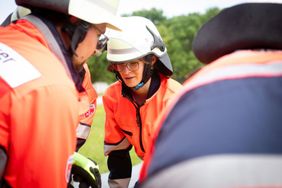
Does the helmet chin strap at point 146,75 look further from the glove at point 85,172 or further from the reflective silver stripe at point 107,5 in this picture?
the reflective silver stripe at point 107,5

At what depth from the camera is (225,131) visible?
2.67 ft

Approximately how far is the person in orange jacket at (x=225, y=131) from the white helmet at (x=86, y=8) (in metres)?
0.94

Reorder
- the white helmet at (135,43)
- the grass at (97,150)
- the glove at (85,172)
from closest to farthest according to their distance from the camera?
1. the glove at (85,172)
2. the white helmet at (135,43)
3. the grass at (97,150)

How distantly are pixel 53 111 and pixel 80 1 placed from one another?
60cm

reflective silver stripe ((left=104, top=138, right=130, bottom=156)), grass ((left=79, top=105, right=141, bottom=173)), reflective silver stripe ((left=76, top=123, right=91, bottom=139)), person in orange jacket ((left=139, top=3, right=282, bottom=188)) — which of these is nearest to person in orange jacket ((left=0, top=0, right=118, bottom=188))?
person in orange jacket ((left=139, top=3, right=282, bottom=188))

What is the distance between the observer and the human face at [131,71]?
10.0 ft

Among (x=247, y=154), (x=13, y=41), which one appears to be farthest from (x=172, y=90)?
(x=247, y=154)

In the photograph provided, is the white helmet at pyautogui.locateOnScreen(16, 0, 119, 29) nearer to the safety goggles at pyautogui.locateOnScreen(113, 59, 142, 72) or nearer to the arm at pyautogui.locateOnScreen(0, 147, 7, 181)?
the arm at pyautogui.locateOnScreen(0, 147, 7, 181)

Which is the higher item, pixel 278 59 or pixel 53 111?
pixel 278 59

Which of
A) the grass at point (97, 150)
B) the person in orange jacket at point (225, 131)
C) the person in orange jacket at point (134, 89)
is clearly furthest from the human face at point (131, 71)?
the grass at point (97, 150)

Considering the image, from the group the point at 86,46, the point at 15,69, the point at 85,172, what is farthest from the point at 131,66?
the point at 15,69

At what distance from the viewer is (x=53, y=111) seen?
1.44m

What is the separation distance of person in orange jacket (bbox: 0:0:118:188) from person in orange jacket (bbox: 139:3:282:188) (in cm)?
61

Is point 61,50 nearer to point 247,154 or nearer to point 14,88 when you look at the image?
point 14,88
